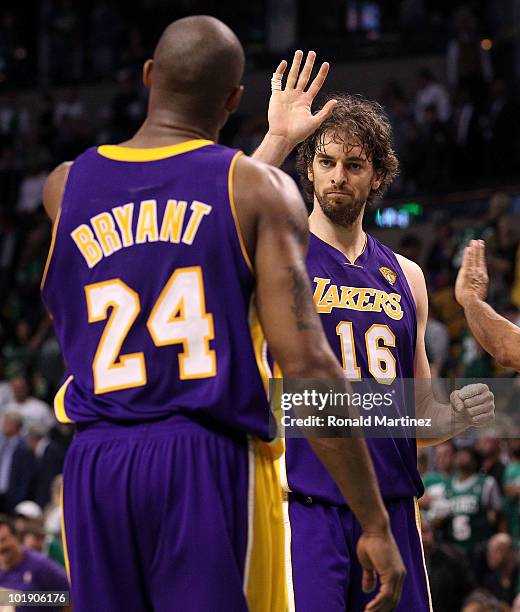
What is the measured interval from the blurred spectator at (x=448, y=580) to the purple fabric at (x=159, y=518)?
5940 mm

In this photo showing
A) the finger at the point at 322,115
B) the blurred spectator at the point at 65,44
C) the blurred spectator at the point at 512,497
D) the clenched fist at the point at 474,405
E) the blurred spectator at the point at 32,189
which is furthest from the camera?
→ the blurred spectator at the point at 65,44

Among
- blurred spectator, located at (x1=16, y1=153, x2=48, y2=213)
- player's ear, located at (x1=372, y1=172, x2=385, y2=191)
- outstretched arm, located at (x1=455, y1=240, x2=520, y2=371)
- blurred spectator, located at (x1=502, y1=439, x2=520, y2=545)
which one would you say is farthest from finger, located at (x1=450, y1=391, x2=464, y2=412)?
blurred spectator, located at (x1=16, y1=153, x2=48, y2=213)

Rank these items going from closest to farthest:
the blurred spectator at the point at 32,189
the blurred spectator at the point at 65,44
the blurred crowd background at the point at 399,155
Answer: the blurred crowd background at the point at 399,155 < the blurred spectator at the point at 32,189 < the blurred spectator at the point at 65,44

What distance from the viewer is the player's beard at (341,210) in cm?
520

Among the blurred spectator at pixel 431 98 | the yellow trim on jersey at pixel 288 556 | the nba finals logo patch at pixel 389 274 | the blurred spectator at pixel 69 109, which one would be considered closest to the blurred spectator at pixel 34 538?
the yellow trim on jersey at pixel 288 556

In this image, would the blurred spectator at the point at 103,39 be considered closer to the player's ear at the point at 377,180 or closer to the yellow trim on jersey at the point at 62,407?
the player's ear at the point at 377,180

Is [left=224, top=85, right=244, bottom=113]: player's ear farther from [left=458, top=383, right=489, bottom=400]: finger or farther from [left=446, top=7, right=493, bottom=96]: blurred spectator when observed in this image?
[left=446, top=7, right=493, bottom=96]: blurred spectator

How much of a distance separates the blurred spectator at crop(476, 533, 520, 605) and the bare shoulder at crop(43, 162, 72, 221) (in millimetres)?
6452

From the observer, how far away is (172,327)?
3.40 meters

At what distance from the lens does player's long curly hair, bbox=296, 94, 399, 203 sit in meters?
5.30

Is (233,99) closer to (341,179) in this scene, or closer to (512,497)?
(341,179)

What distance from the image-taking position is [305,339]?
3391 millimetres

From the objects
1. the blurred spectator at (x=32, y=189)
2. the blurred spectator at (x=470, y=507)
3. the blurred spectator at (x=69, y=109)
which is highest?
the blurred spectator at (x=69, y=109)

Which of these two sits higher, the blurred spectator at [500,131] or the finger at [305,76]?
the blurred spectator at [500,131]
